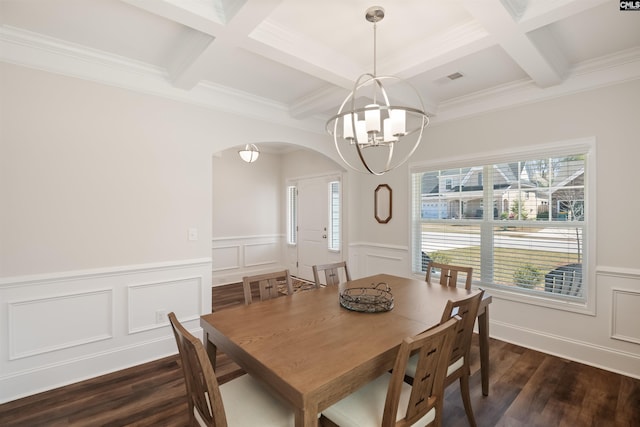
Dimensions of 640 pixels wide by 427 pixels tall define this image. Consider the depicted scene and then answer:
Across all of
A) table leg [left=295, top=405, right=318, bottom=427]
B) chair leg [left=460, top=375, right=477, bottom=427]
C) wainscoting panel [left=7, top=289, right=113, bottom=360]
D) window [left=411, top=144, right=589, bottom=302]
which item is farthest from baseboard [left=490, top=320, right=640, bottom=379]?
wainscoting panel [left=7, top=289, right=113, bottom=360]

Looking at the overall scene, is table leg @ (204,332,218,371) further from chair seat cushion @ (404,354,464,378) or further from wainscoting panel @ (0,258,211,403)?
wainscoting panel @ (0,258,211,403)

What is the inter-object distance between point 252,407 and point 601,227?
10.7ft

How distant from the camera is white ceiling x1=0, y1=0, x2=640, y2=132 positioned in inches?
75.8

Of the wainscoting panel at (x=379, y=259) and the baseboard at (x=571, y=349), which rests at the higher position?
the wainscoting panel at (x=379, y=259)

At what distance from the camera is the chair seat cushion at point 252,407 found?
4.46ft

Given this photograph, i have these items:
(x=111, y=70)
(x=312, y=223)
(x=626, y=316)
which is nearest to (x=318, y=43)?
(x=111, y=70)

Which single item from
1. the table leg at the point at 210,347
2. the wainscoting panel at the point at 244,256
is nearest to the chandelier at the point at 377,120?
the table leg at the point at 210,347

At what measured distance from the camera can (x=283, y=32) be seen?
2.22 metres

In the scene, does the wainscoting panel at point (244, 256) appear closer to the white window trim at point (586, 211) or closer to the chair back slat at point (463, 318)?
the white window trim at point (586, 211)

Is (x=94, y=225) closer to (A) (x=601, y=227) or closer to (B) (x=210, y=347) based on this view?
(B) (x=210, y=347)

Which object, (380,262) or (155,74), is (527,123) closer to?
(380,262)

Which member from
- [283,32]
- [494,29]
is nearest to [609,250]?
[494,29]

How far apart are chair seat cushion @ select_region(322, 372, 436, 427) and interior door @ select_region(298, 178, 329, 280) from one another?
13.4 feet

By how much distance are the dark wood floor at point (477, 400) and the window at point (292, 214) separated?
3.81m
